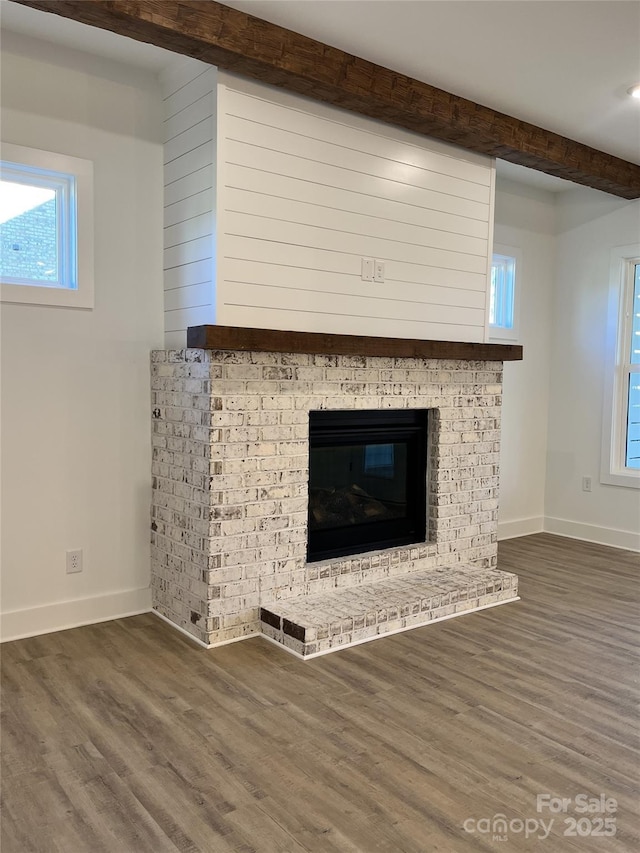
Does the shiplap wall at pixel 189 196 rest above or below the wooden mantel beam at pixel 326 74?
below

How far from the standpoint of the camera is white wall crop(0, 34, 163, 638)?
3.08m

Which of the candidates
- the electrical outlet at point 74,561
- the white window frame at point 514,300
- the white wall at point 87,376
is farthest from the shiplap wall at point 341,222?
the electrical outlet at point 74,561

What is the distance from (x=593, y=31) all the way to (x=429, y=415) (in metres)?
1.99

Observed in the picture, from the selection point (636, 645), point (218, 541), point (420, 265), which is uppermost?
point (420, 265)

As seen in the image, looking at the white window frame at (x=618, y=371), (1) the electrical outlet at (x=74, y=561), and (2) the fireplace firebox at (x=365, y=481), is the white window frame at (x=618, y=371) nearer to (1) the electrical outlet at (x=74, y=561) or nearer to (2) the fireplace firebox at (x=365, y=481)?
(2) the fireplace firebox at (x=365, y=481)

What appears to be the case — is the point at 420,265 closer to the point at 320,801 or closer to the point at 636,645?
the point at 636,645

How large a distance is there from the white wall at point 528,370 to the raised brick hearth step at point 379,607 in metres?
1.56

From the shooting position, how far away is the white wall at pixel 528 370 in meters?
5.26

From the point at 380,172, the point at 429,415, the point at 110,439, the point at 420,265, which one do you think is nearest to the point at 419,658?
the point at 429,415

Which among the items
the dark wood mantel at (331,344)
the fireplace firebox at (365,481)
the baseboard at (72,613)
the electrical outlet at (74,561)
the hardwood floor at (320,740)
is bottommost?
the hardwood floor at (320,740)

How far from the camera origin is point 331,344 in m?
3.26

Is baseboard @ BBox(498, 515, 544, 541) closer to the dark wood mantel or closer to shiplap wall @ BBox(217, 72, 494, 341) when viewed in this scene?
the dark wood mantel

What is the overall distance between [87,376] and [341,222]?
144cm

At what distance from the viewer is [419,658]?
299 cm
